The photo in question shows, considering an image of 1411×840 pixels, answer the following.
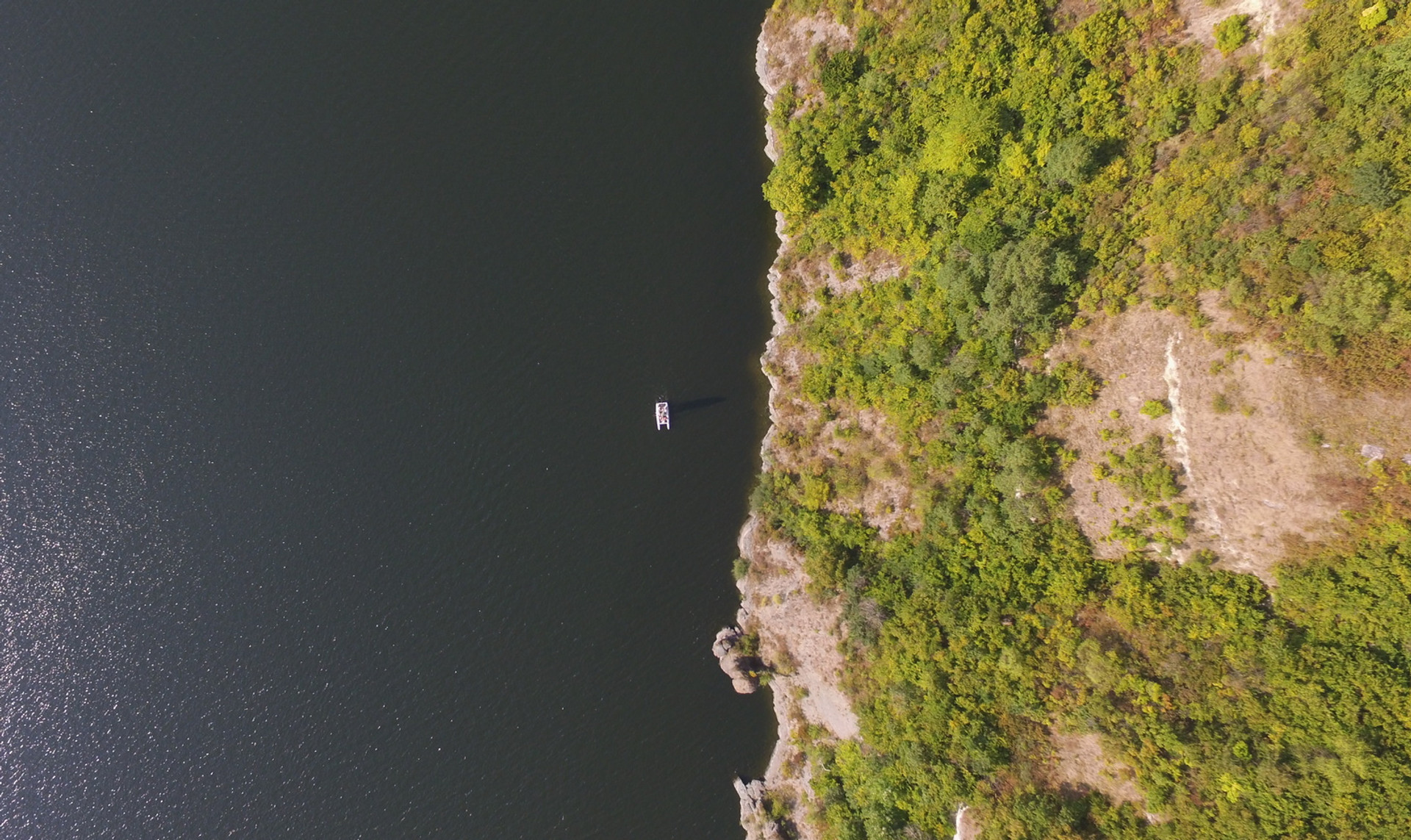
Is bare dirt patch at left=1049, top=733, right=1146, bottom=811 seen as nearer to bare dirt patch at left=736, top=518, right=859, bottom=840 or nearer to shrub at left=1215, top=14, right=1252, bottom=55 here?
bare dirt patch at left=736, top=518, right=859, bottom=840

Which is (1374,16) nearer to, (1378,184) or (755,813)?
(1378,184)

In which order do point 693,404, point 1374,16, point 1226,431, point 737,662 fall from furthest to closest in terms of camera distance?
point 693,404
point 737,662
point 1226,431
point 1374,16

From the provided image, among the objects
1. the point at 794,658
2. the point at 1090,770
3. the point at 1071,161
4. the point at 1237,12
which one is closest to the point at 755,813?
the point at 794,658

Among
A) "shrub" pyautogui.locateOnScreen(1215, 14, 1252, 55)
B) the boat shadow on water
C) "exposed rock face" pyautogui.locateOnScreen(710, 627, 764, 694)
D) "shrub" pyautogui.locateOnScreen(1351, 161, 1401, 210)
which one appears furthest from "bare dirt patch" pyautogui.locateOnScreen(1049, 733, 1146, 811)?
"shrub" pyautogui.locateOnScreen(1215, 14, 1252, 55)

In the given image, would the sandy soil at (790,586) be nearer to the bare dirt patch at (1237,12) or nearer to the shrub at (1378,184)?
the bare dirt patch at (1237,12)

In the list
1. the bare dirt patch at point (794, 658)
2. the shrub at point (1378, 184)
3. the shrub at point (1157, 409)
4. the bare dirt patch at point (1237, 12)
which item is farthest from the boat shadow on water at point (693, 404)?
the shrub at point (1378, 184)

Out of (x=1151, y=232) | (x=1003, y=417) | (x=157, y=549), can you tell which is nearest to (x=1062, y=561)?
(x=1003, y=417)

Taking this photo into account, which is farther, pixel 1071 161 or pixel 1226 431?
pixel 1071 161
